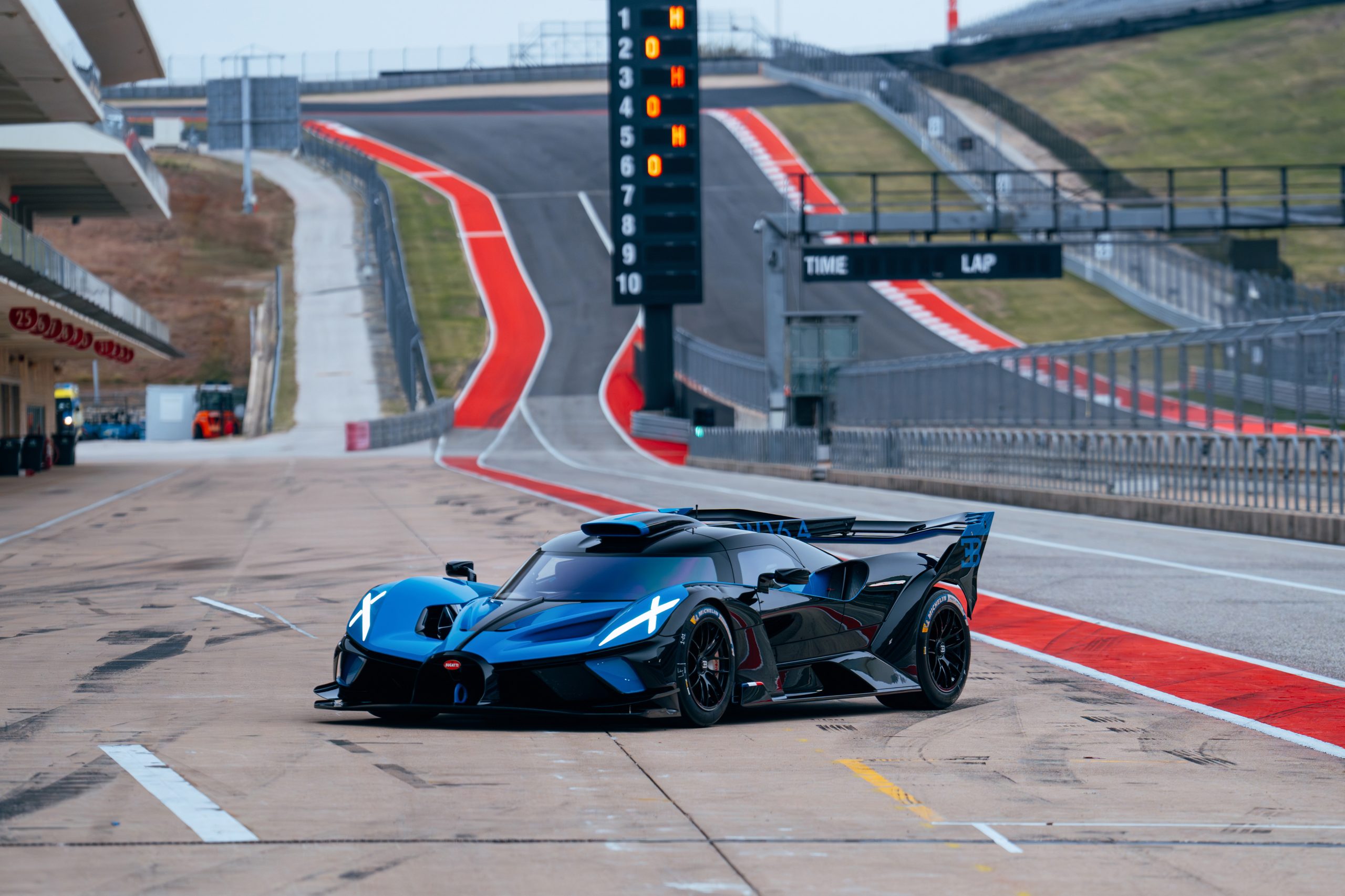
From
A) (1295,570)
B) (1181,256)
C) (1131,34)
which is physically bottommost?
(1295,570)

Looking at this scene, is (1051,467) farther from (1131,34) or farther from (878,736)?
(1131,34)

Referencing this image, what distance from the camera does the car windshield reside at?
896 cm

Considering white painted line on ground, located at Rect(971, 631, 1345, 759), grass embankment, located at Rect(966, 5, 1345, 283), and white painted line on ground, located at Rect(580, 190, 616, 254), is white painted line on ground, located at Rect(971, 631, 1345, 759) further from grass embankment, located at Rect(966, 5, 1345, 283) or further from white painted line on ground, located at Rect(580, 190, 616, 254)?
white painted line on ground, located at Rect(580, 190, 616, 254)

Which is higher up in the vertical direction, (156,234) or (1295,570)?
(156,234)

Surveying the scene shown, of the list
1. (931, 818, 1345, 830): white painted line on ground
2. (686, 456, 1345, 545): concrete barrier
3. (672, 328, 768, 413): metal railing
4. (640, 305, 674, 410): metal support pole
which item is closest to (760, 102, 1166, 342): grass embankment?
(672, 328, 768, 413): metal railing

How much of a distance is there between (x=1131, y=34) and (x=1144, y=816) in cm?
11238

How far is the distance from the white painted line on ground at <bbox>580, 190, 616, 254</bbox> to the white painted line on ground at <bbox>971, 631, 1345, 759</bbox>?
72497 mm

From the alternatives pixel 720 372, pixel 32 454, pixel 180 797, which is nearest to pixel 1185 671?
pixel 180 797

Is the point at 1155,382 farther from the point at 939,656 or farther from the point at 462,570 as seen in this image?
the point at 462,570

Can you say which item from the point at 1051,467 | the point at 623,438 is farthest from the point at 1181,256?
the point at 1051,467

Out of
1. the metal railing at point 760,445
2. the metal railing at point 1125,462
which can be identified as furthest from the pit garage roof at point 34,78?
the metal railing at point 1125,462

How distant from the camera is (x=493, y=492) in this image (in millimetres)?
33688

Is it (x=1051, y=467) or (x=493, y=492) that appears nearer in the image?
(x=1051, y=467)

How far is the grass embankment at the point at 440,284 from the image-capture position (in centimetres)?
7375
